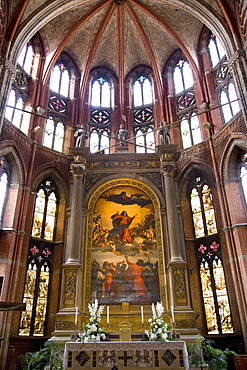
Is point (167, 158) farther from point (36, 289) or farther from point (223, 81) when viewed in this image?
point (36, 289)

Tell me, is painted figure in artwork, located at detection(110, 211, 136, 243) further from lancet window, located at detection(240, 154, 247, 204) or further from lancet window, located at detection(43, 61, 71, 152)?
lancet window, located at detection(43, 61, 71, 152)

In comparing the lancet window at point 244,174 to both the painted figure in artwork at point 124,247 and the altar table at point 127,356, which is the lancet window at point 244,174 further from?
the altar table at point 127,356

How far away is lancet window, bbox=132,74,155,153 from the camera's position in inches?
779

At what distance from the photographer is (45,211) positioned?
54.0ft

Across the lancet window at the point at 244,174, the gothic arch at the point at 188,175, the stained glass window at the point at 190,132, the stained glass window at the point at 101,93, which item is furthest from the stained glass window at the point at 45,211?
the lancet window at the point at 244,174

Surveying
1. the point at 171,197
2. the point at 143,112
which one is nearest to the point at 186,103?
the point at 143,112

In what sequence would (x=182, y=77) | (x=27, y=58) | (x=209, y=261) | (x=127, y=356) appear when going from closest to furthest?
(x=127, y=356), (x=209, y=261), (x=27, y=58), (x=182, y=77)

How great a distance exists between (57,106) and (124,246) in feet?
31.8

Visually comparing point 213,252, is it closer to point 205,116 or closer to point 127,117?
point 205,116

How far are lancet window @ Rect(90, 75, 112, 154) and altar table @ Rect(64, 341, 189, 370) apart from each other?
1250 centimetres

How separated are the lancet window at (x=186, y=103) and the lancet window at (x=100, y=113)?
167 inches

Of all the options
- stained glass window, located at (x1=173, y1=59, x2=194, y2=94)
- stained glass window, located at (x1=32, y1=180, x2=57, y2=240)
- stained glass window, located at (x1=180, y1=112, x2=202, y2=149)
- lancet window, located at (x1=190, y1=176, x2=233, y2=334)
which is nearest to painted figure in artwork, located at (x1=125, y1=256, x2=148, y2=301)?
lancet window, located at (x1=190, y1=176, x2=233, y2=334)

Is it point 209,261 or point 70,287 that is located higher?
point 209,261

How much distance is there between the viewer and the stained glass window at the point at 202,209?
16.0 m
